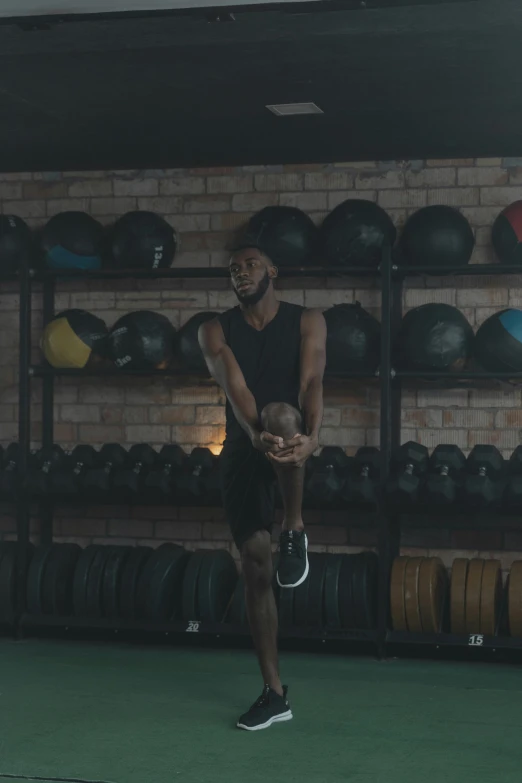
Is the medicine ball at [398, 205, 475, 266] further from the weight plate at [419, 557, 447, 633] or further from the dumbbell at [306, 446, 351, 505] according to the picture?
the weight plate at [419, 557, 447, 633]

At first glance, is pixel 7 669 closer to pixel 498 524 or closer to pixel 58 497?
pixel 58 497

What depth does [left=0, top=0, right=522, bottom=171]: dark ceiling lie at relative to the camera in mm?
3465

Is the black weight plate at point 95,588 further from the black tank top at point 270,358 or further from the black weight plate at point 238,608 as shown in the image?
the black tank top at point 270,358

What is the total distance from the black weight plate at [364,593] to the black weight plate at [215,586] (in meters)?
0.59

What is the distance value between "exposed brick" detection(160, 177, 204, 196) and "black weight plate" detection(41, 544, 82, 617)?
1.79 metres

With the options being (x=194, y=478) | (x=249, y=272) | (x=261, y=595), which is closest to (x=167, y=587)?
(x=194, y=478)

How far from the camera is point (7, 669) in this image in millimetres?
4426

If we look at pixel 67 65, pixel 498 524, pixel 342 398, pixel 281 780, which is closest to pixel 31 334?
pixel 342 398

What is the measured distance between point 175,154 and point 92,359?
1.03 meters

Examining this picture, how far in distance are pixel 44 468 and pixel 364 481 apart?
1.47 m

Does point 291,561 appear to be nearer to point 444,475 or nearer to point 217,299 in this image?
point 444,475

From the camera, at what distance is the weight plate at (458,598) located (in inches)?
179

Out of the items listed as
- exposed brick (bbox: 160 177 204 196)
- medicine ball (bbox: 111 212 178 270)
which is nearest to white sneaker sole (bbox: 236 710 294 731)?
medicine ball (bbox: 111 212 178 270)

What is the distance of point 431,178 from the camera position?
5172 mm
